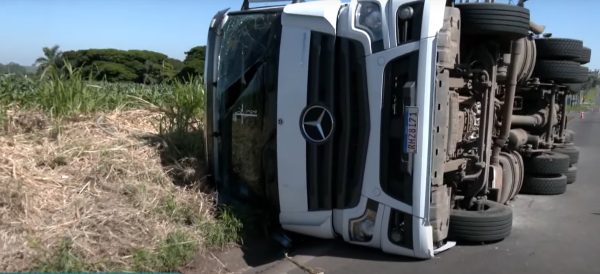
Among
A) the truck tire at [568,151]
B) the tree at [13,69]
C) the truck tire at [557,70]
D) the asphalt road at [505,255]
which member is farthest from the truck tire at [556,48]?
the tree at [13,69]

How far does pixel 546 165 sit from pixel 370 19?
4.63 metres

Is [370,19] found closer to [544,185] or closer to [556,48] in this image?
[556,48]

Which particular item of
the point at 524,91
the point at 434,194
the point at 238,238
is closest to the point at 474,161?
the point at 434,194

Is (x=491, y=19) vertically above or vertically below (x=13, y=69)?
above

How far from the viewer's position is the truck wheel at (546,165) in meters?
8.07

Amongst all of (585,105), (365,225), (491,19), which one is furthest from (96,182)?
(585,105)

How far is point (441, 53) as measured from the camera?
4531 mm

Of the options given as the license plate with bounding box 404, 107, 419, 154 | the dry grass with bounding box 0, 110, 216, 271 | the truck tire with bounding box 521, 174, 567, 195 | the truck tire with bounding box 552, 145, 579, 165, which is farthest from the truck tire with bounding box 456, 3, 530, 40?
the truck tire with bounding box 552, 145, 579, 165

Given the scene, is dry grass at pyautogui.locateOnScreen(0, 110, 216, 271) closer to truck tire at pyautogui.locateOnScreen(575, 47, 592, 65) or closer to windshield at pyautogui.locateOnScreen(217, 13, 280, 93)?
windshield at pyautogui.locateOnScreen(217, 13, 280, 93)

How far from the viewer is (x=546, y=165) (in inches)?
317

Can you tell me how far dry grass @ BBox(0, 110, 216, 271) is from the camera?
4105 millimetres

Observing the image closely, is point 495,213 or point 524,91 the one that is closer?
point 495,213

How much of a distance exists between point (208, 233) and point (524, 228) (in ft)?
10.9

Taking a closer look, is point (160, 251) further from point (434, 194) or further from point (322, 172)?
point (434, 194)
